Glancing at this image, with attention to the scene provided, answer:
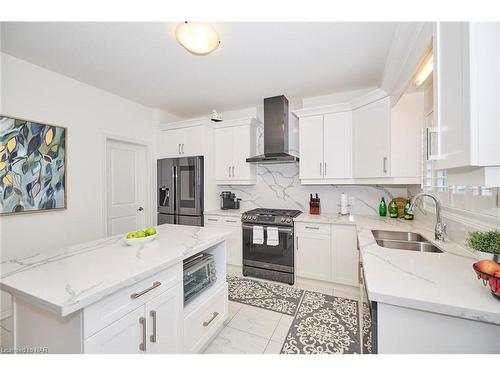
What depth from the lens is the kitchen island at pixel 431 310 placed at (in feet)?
2.60

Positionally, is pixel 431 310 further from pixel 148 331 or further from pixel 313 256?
pixel 313 256

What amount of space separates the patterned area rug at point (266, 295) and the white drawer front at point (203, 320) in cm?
61

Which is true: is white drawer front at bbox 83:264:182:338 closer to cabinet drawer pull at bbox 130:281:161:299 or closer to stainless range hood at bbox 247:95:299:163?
cabinet drawer pull at bbox 130:281:161:299

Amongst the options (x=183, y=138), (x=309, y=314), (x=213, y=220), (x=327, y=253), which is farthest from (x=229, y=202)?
(x=309, y=314)

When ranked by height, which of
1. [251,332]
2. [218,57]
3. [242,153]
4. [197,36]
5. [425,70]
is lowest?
[251,332]

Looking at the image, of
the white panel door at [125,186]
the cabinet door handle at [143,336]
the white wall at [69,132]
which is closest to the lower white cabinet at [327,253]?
the cabinet door handle at [143,336]

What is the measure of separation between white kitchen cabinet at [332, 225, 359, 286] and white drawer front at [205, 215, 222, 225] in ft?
5.28

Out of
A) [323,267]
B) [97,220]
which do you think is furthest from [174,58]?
[323,267]

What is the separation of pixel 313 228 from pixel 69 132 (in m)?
3.14

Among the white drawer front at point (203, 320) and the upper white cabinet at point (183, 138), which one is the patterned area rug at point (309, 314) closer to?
the white drawer front at point (203, 320)

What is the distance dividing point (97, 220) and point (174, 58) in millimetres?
2221

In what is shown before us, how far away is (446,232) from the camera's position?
1737 millimetres

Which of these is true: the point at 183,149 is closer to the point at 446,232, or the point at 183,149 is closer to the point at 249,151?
the point at 249,151

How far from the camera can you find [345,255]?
246cm
